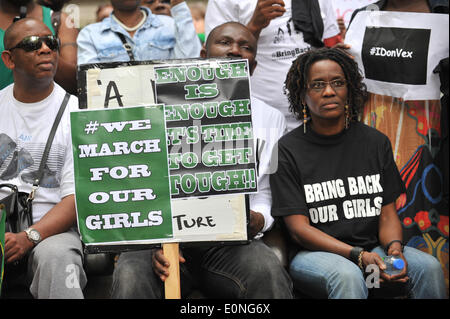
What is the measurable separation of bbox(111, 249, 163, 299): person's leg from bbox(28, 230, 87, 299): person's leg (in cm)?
21

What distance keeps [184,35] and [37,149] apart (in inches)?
64.8

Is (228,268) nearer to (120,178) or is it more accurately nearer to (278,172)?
(278,172)

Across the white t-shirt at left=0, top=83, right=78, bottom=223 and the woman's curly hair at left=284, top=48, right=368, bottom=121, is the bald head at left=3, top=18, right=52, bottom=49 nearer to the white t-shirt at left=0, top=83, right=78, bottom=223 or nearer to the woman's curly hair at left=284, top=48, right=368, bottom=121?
the white t-shirt at left=0, top=83, right=78, bottom=223

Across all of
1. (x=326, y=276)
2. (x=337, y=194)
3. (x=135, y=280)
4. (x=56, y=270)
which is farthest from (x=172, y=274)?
(x=337, y=194)

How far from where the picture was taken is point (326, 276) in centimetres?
376

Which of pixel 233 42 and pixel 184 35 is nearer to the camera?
pixel 233 42

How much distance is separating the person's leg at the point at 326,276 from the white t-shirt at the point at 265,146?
1.02ft

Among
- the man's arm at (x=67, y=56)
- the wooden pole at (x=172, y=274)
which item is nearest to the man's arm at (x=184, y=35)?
the man's arm at (x=67, y=56)

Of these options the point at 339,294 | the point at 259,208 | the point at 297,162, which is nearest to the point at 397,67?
the point at 297,162

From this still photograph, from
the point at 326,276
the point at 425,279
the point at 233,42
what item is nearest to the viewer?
the point at 326,276

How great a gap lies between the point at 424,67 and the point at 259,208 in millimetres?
1543

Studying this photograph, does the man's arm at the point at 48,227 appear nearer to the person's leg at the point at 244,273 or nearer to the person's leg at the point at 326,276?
the person's leg at the point at 244,273

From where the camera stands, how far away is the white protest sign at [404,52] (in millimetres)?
4578

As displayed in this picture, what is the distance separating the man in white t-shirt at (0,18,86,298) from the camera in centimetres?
378
